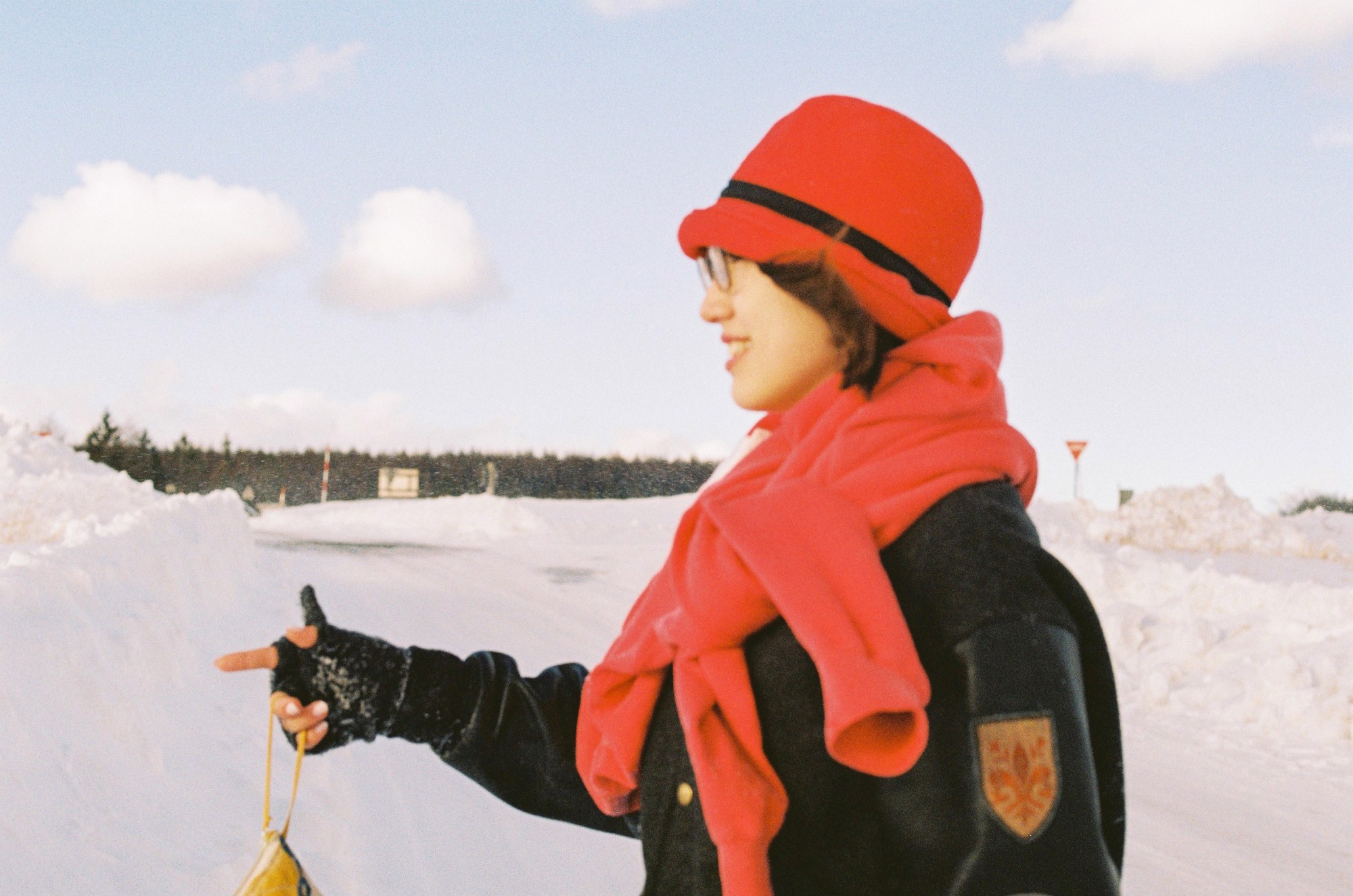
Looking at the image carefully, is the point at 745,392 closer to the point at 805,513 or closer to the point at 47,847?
the point at 805,513

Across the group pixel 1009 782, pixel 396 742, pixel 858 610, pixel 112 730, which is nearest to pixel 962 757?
pixel 1009 782

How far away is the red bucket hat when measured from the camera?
1.28 metres

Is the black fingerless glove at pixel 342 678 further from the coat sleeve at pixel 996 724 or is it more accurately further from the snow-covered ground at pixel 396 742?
the snow-covered ground at pixel 396 742

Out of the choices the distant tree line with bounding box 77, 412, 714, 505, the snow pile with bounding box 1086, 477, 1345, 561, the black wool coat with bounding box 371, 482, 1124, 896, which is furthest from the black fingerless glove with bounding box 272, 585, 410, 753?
the distant tree line with bounding box 77, 412, 714, 505

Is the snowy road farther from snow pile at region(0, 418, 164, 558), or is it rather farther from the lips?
snow pile at region(0, 418, 164, 558)

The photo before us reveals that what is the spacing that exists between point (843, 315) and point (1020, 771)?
1.87ft

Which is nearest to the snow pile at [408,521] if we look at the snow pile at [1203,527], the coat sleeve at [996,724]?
the snow pile at [1203,527]

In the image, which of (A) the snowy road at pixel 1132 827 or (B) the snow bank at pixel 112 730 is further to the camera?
(A) the snowy road at pixel 1132 827

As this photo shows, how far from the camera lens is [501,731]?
171cm

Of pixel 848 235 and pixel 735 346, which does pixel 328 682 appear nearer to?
pixel 735 346

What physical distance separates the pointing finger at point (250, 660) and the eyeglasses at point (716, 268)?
2.87ft

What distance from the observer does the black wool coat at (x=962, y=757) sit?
3.31 feet

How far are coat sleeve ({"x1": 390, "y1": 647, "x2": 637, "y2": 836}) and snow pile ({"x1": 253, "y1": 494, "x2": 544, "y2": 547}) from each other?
1573 centimetres

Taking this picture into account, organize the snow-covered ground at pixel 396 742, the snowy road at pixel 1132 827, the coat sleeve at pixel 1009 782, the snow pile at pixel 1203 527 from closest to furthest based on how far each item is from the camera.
Result: the coat sleeve at pixel 1009 782 < the snow-covered ground at pixel 396 742 < the snowy road at pixel 1132 827 < the snow pile at pixel 1203 527
